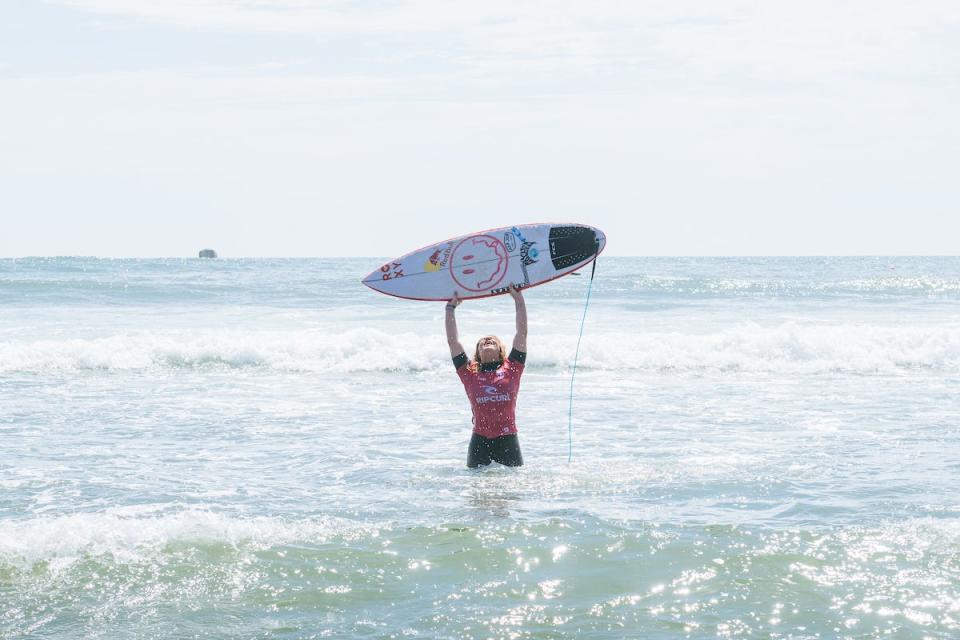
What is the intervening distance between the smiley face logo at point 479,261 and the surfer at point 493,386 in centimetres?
78

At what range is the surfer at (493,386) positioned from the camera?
8.59 metres

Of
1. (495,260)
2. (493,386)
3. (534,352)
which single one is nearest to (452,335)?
(493,386)

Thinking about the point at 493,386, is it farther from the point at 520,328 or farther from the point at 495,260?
the point at 495,260

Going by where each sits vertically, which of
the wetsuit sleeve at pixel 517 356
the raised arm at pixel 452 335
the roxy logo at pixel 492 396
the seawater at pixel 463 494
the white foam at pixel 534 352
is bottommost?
the seawater at pixel 463 494

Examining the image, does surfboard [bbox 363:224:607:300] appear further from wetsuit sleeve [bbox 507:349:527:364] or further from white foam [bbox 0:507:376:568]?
white foam [bbox 0:507:376:568]

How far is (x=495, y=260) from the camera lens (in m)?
9.84

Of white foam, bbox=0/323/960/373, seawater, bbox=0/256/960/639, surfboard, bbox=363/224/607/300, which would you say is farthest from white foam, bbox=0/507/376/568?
white foam, bbox=0/323/960/373

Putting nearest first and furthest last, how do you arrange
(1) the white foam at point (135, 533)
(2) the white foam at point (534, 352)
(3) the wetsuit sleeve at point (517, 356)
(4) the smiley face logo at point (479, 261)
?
(1) the white foam at point (135, 533) < (3) the wetsuit sleeve at point (517, 356) < (4) the smiley face logo at point (479, 261) < (2) the white foam at point (534, 352)

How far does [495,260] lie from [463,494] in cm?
253

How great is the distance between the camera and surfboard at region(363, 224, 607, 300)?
32.2 feet

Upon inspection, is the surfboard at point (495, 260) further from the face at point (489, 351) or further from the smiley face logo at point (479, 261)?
Result: the face at point (489, 351)

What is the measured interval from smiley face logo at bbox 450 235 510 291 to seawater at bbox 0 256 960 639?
5.90 ft

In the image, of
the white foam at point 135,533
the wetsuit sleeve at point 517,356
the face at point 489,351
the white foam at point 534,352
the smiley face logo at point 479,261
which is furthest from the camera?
the white foam at point 534,352

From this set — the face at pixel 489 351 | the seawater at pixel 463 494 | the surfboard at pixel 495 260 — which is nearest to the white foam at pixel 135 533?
the seawater at pixel 463 494
